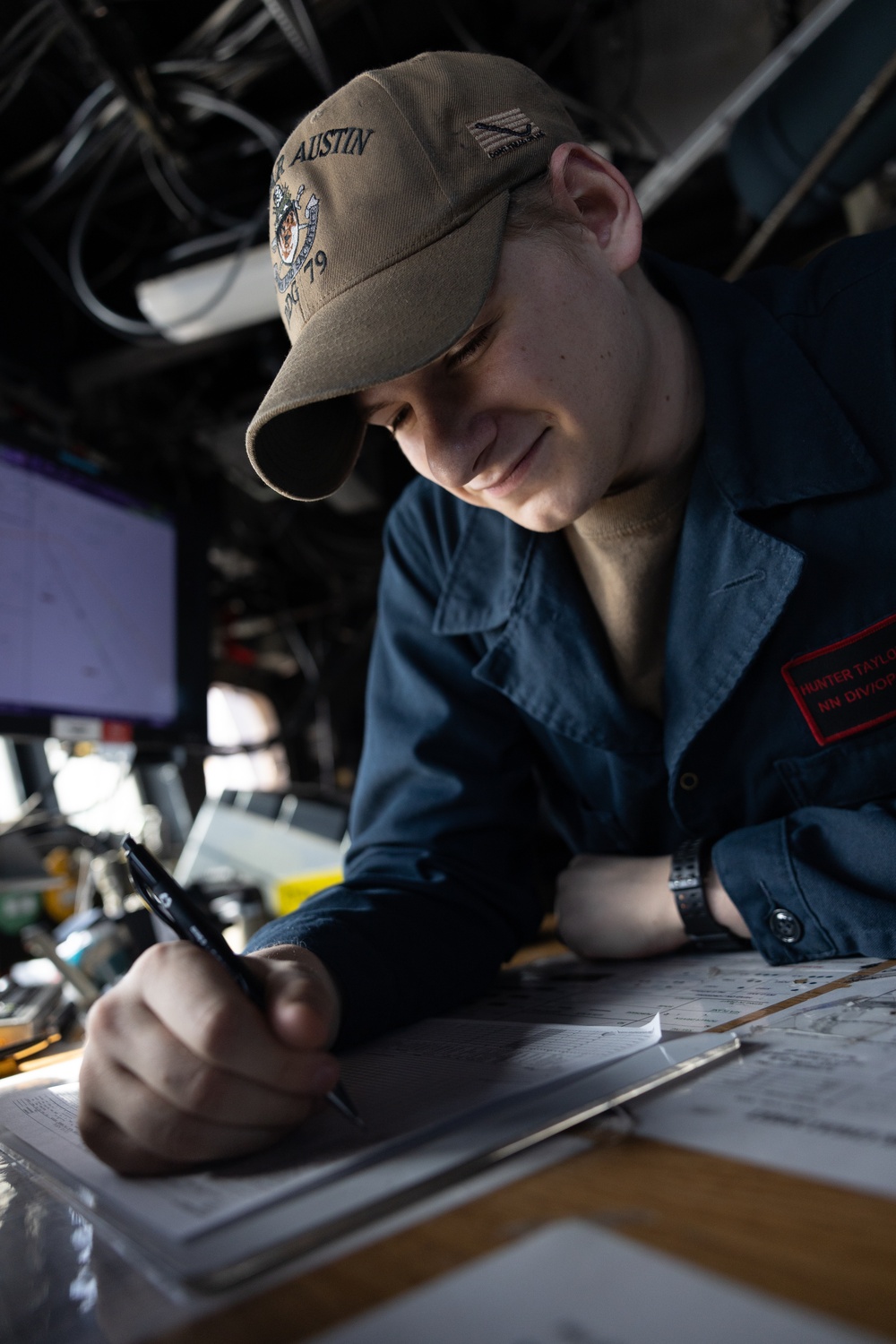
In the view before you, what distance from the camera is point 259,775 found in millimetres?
3279

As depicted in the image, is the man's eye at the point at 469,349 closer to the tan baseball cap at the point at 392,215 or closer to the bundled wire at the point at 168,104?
the tan baseball cap at the point at 392,215

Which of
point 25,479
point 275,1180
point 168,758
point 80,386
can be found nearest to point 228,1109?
point 275,1180

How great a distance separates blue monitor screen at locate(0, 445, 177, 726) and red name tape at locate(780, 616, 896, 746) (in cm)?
98

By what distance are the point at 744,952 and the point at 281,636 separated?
2174 millimetres

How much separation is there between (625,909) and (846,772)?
0.26 metres

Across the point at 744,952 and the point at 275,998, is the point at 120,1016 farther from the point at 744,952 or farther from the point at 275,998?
the point at 744,952

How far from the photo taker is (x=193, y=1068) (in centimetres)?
46

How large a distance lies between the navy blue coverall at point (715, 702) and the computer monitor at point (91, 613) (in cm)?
49

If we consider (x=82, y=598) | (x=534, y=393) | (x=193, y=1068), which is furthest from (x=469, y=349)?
(x=82, y=598)

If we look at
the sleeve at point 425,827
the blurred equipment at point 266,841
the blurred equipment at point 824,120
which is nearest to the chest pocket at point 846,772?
the sleeve at point 425,827

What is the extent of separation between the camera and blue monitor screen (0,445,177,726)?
1233 millimetres

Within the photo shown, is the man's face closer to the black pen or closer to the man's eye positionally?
the man's eye

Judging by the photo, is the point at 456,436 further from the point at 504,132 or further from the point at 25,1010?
the point at 25,1010

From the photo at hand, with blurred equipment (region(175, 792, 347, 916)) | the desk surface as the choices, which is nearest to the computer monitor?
blurred equipment (region(175, 792, 347, 916))
